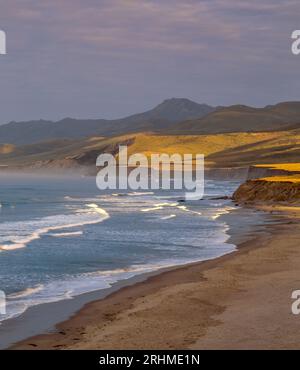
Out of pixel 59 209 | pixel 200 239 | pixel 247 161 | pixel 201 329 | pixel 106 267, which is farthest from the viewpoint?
pixel 247 161

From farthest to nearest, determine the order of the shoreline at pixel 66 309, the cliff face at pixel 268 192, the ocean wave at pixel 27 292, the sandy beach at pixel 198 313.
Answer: the cliff face at pixel 268 192 → the ocean wave at pixel 27 292 → the shoreline at pixel 66 309 → the sandy beach at pixel 198 313

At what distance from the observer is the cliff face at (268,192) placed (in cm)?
6419

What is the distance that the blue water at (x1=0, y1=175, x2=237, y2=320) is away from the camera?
23406 millimetres

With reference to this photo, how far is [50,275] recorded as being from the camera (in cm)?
2514

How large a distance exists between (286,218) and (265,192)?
18275 mm

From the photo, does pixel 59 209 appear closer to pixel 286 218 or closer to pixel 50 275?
pixel 286 218

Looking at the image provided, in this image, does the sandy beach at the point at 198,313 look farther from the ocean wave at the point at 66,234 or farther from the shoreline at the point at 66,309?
the ocean wave at the point at 66,234

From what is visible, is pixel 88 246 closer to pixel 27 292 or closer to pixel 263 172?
pixel 27 292

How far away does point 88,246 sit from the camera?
33656mm

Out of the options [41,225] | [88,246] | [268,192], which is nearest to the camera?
[88,246]

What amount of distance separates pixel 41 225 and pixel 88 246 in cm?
1186

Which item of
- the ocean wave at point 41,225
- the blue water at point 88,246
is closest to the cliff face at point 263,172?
the blue water at point 88,246

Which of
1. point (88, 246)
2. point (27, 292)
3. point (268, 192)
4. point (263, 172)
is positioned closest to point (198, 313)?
point (27, 292)
